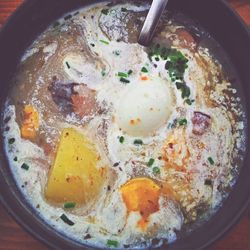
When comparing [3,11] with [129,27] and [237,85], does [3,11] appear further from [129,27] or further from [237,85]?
[237,85]

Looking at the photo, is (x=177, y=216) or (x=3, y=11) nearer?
(x=177, y=216)

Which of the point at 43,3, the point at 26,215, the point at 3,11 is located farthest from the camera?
the point at 3,11

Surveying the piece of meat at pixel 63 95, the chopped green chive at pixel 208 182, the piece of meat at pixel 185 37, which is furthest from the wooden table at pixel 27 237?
the piece of meat at pixel 185 37

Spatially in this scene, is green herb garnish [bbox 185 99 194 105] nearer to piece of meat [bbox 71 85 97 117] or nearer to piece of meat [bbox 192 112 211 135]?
piece of meat [bbox 192 112 211 135]

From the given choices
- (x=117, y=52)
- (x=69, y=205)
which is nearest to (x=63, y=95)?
(x=117, y=52)

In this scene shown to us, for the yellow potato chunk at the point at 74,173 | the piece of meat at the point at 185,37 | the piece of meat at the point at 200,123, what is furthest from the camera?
the piece of meat at the point at 185,37

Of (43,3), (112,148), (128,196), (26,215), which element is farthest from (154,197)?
(43,3)

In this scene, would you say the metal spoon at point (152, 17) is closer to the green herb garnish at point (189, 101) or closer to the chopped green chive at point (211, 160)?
the green herb garnish at point (189, 101)
